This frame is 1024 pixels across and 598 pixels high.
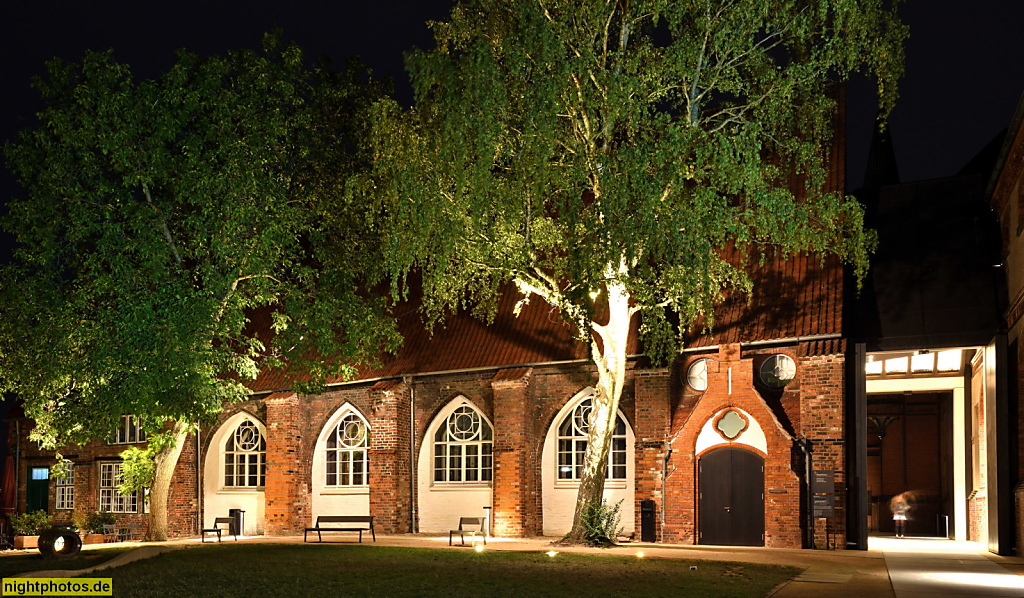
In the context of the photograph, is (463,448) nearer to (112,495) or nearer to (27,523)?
(27,523)

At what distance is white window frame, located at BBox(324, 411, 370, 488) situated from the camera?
90.9ft

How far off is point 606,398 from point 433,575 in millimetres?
6633

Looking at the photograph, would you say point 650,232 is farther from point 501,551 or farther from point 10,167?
point 10,167

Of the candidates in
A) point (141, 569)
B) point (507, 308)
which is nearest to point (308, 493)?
point (507, 308)

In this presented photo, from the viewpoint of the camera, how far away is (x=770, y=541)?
68.9 ft

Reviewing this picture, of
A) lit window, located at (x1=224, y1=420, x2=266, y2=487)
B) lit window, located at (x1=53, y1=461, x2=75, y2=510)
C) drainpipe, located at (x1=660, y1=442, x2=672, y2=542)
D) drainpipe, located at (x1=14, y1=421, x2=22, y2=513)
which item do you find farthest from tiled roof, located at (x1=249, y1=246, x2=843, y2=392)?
drainpipe, located at (x1=14, y1=421, x2=22, y2=513)

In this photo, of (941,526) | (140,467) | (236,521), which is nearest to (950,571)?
(941,526)

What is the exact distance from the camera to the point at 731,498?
21.8 m

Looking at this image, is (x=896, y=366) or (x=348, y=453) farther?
(x=348, y=453)

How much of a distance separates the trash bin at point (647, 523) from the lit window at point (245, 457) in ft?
41.0

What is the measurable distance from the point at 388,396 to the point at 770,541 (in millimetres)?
9938

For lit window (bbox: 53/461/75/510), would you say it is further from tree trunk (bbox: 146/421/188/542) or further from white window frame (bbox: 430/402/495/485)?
white window frame (bbox: 430/402/495/485)

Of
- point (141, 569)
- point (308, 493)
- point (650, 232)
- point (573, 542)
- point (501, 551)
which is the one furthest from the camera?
point (308, 493)

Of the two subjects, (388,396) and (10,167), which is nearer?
(10,167)
